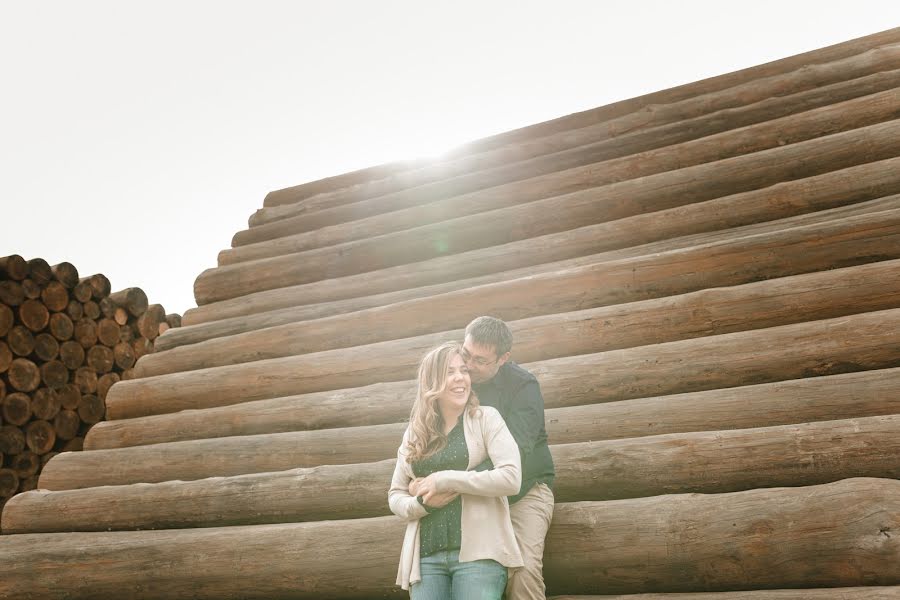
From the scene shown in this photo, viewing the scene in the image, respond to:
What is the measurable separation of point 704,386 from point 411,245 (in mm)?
3275

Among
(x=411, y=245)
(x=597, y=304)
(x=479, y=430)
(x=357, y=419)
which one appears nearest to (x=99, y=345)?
(x=411, y=245)

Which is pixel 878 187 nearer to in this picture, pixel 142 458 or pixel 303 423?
pixel 303 423


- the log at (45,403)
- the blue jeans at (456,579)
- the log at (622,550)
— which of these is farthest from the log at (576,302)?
the log at (45,403)

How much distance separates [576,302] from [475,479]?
8.06 feet

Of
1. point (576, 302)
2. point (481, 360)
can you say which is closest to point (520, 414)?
point (481, 360)

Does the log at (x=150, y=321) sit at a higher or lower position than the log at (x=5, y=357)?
higher

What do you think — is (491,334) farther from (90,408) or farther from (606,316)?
(90,408)

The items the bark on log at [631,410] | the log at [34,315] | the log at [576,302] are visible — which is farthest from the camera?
the log at [34,315]

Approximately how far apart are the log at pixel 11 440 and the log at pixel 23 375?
449 millimetres

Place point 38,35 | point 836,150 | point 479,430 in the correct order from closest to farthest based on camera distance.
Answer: point 479,430 < point 836,150 < point 38,35

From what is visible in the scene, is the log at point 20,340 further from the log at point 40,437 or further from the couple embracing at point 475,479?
the couple embracing at point 475,479

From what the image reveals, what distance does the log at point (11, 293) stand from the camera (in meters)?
8.16

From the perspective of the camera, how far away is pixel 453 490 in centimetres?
297

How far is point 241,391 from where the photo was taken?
19.2ft
